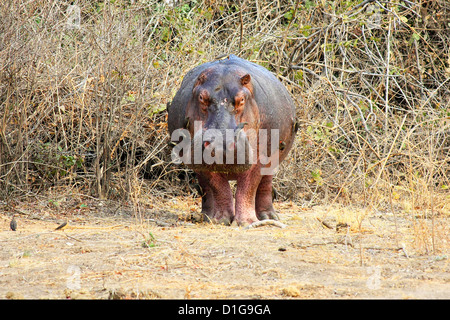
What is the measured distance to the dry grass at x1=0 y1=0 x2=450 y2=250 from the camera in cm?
693

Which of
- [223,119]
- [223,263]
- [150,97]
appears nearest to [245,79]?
Result: [223,119]

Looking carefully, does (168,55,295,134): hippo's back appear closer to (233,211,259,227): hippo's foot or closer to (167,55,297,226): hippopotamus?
(167,55,297,226): hippopotamus

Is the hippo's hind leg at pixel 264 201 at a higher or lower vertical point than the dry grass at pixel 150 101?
lower

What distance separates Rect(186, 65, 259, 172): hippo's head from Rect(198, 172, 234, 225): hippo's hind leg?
41 cm

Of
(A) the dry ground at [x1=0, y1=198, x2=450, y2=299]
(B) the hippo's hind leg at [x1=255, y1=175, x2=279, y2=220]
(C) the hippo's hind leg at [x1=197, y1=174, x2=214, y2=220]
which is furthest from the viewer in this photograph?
(B) the hippo's hind leg at [x1=255, y1=175, x2=279, y2=220]

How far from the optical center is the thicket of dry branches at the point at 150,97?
6949 millimetres

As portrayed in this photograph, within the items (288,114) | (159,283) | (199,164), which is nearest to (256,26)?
(288,114)

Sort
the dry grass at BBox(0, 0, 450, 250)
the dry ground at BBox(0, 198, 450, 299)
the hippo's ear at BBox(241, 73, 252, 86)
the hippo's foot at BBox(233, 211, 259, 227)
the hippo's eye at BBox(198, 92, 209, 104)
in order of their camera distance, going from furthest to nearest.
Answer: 1. the dry grass at BBox(0, 0, 450, 250)
2. the hippo's foot at BBox(233, 211, 259, 227)
3. the hippo's ear at BBox(241, 73, 252, 86)
4. the hippo's eye at BBox(198, 92, 209, 104)
5. the dry ground at BBox(0, 198, 450, 299)

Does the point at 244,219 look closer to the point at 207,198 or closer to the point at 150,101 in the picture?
the point at 207,198

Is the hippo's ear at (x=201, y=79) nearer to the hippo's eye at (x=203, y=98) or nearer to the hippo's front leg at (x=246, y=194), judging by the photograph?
→ the hippo's eye at (x=203, y=98)

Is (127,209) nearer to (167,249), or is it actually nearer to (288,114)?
(288,114)

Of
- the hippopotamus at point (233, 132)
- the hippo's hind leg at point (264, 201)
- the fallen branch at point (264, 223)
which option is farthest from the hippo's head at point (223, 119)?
A: the hippo's hind leg at point (264, 201)

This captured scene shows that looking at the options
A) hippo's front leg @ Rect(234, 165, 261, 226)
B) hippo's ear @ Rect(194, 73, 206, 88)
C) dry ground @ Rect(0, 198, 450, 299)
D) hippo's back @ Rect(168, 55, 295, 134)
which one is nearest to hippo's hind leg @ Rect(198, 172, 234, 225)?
hippo's front leg @ Rect(234, 165, 261, 226)

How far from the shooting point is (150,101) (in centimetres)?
782
